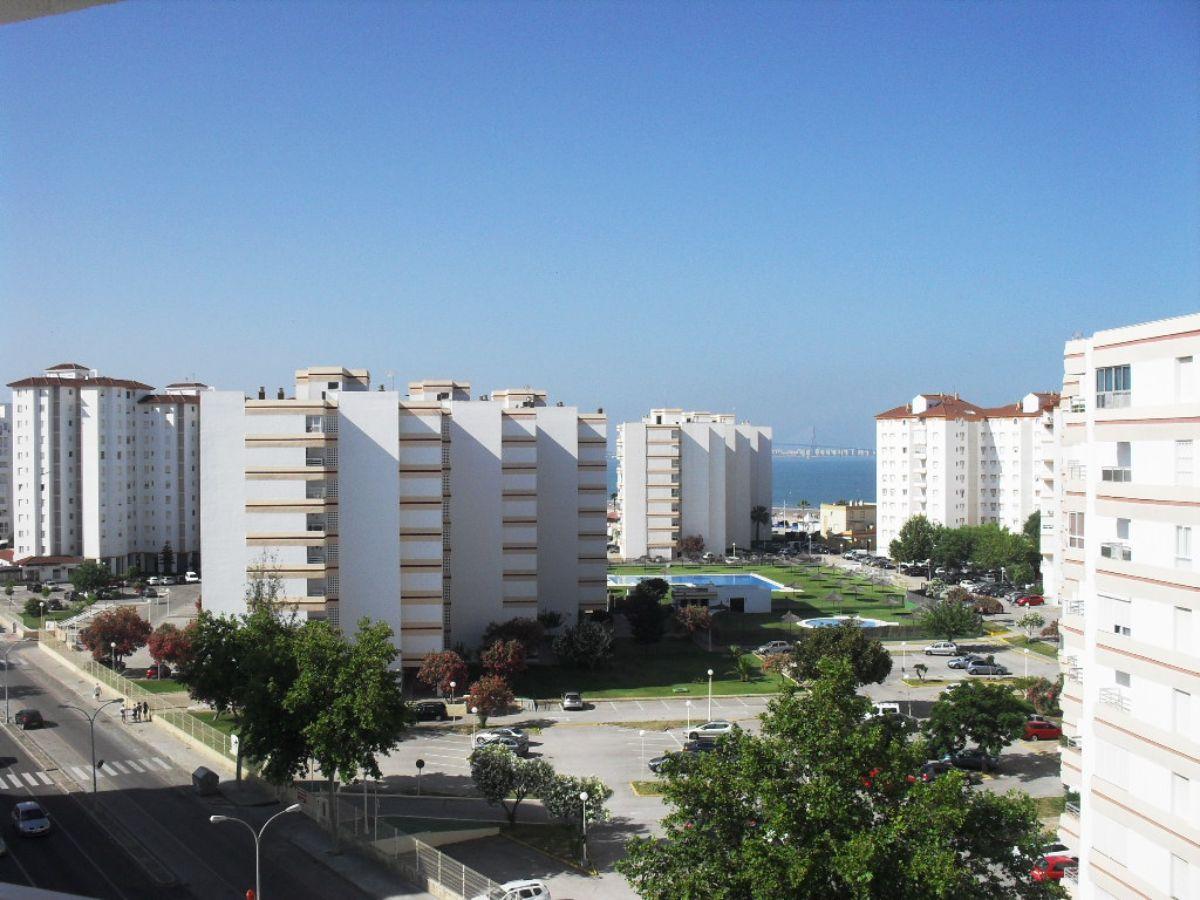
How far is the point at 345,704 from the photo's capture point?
24266 mm

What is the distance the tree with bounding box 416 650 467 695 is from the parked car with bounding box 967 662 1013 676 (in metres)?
20.7

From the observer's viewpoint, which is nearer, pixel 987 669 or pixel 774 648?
pixel 987 669

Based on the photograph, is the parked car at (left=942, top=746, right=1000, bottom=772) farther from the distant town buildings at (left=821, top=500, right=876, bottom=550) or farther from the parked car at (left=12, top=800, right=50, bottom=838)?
the distant town buildings at (left=821, top=500, right=876, bottom=550)

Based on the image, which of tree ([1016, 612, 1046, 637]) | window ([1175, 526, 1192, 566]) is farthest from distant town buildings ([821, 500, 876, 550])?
window ([1175, 526, 1192, 566])

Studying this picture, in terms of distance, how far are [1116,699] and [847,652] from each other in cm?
2325

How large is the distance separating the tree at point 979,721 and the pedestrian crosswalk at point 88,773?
2218 centimetres

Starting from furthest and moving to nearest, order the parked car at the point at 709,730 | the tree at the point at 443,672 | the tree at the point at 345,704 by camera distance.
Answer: the tree at the point at 443,672 < the parked car at the point at 709,730 < the tree at the point at 345,704

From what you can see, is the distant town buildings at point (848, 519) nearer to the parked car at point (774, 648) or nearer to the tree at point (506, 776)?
the parked car at point (774, 648)

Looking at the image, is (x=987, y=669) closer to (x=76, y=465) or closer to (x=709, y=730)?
(x=709, y=730)

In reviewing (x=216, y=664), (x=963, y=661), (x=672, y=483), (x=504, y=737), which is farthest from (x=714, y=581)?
(x=216, y=664)

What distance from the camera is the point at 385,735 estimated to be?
971 inches

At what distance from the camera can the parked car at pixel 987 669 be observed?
44.2 m

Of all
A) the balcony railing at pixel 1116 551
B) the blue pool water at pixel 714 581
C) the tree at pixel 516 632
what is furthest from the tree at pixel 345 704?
the blue pool water at pixel 714 581

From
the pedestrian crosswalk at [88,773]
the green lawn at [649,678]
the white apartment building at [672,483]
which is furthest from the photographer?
the white apartment building at [672,483]
